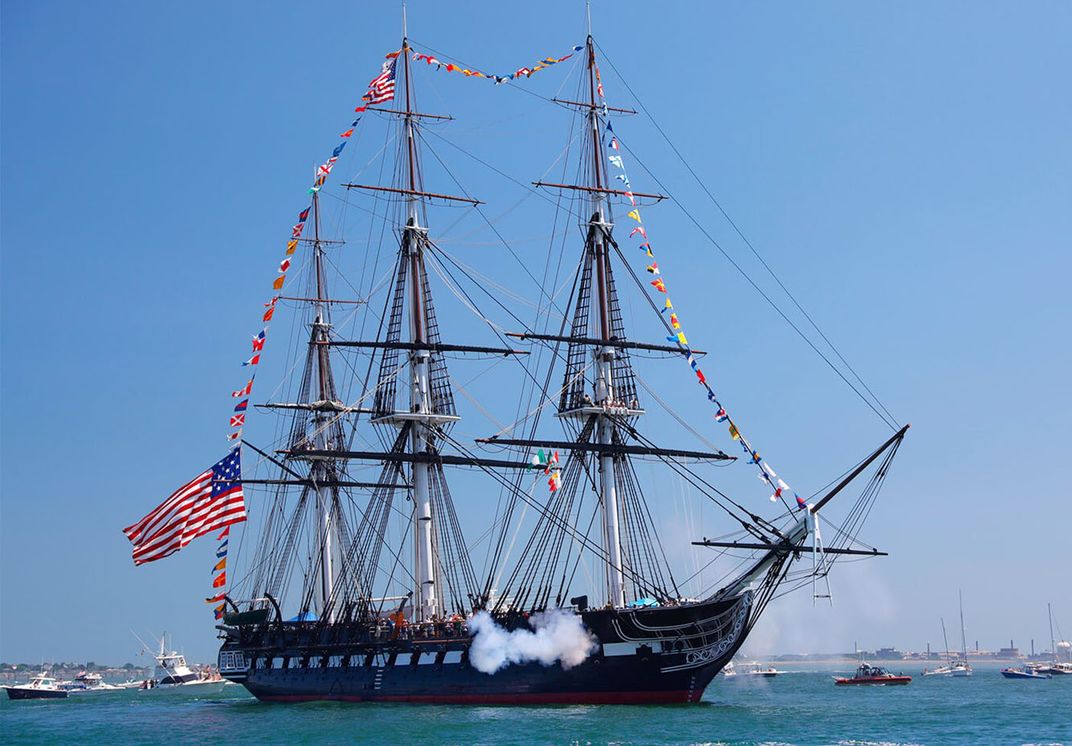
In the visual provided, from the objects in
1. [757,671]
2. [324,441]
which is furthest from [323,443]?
[757,671]

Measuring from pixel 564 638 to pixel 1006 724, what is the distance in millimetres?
19434

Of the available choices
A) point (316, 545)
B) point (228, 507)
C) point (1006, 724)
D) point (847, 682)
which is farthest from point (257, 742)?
point (847, 682)

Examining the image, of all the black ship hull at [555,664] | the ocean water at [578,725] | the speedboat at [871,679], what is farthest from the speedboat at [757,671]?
the black ship hull at [555,664]

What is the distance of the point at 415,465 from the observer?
7131 cm

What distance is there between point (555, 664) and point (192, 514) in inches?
710

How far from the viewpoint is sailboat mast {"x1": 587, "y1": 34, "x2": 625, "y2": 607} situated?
62.2m

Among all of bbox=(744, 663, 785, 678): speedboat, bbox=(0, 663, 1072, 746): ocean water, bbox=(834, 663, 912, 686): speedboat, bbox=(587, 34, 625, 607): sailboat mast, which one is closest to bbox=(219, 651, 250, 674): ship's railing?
bbox=(0, 663, 1072, 746): ocean water

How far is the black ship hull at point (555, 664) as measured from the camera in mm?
56750

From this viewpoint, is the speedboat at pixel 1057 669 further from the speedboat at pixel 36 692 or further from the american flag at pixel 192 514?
the american flag at pixel 192 514

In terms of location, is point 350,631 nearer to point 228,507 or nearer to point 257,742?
point 228,507

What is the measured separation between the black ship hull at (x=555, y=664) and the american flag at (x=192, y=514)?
10732 mm

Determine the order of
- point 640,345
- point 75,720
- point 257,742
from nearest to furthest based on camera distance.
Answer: point 257,742 → point 640,345 → point 75,720

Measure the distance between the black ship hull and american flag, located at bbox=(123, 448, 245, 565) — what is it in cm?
1073

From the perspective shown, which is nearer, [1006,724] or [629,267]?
[1006,724]
